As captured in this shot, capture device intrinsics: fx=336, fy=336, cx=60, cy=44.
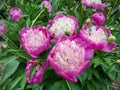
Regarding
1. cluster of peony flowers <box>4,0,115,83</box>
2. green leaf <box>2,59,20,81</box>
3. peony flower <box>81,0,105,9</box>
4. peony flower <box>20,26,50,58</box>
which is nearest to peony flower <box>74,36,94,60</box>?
cluster of peony flowers <box>4,0,115,83</box>

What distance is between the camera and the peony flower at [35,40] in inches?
42.3

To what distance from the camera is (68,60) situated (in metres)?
1.01

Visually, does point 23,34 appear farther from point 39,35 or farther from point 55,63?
point 55,63

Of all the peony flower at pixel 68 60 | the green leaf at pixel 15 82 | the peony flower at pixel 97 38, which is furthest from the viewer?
the green leaf at pixel 15 82

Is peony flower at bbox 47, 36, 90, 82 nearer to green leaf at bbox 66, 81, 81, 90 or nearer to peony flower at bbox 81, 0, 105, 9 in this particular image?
green leaf at bbox 66, 81, 81, 90

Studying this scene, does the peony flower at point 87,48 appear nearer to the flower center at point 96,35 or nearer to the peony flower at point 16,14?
the flower center at point 96,35

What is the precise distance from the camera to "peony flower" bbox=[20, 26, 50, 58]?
1.07m

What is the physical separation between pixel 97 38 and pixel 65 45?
14cm

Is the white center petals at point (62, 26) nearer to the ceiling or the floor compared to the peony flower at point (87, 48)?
nearer to the ceiling

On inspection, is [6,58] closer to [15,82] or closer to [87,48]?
[15,82]

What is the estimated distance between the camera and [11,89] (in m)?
1.25

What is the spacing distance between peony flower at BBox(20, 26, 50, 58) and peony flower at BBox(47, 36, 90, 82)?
2.5 inches

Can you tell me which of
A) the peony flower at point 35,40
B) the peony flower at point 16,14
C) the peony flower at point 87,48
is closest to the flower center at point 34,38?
the peony flower at point 35,40

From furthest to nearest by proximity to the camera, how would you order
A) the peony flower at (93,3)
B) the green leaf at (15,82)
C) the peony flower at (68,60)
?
the peony flower at (93,3), the green leaf at (15,82), the peony flower at (68,60)
